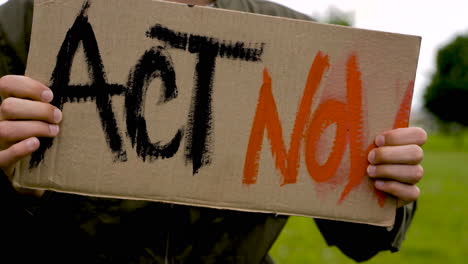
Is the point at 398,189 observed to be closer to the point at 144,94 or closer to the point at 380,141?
the point at 380,141

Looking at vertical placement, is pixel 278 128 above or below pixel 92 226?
above

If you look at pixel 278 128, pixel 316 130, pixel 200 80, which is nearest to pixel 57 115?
pixel 200 80

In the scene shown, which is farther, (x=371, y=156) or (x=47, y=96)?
(x=371, y=156)

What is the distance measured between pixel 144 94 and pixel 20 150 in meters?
0.34

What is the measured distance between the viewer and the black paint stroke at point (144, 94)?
53.0 inches

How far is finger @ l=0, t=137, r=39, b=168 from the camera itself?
4.12 feet

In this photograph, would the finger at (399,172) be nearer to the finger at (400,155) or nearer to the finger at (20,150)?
the finger at (400,155)

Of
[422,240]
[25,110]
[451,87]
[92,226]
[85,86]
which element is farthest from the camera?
[451,87]

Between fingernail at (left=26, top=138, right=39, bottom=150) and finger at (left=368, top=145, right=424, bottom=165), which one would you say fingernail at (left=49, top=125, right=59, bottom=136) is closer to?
fingernail at (left=26, top=138, right=39, bottom=150)

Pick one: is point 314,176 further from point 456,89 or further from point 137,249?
point 456,89

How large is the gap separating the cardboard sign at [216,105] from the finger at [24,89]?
0.05m

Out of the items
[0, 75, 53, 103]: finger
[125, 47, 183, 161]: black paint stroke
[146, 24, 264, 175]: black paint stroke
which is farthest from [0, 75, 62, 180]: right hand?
[146, 24, 264, 175]: black paint stroke

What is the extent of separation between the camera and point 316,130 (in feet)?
4.61

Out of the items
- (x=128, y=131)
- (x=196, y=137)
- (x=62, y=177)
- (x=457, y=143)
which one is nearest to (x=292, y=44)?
(x=196, y=137)
